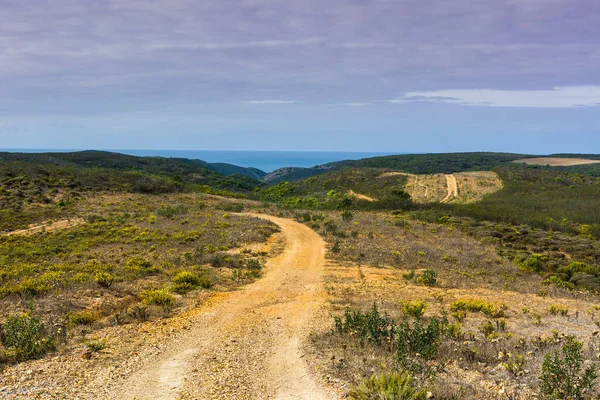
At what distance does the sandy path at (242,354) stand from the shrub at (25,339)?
85.2 inches

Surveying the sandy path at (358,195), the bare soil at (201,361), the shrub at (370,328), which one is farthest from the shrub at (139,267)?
the sandy path at (358,195)

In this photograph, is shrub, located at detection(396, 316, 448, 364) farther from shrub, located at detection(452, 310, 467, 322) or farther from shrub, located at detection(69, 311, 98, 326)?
shrub, located at detection(69, 311, 98, 326)

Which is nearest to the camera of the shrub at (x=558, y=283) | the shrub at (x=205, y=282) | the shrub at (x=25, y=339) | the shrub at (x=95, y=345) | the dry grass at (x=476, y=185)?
the shrub at (x=25, y=339)

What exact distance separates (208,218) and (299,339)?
930 inches

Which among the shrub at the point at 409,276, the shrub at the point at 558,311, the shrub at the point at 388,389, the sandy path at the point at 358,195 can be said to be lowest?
the sandy path at the point at 358,195

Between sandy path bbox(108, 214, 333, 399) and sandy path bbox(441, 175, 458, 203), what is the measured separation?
2190 inches

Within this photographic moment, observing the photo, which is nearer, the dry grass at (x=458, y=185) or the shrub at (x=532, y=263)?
the shrub at (x=532, y=263)

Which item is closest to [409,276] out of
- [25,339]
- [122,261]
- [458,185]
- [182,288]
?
[182,288]

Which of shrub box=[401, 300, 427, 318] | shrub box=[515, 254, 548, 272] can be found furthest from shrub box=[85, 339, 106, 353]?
shrub box=[515, 254, 548, 272]

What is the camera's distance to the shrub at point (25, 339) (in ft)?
24.6

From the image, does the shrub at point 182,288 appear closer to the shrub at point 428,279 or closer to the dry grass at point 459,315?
the dry grass at point 459,315

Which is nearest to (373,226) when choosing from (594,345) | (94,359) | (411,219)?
(411,219)

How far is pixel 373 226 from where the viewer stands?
1233 inches

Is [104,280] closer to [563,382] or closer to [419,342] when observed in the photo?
[419,342]
